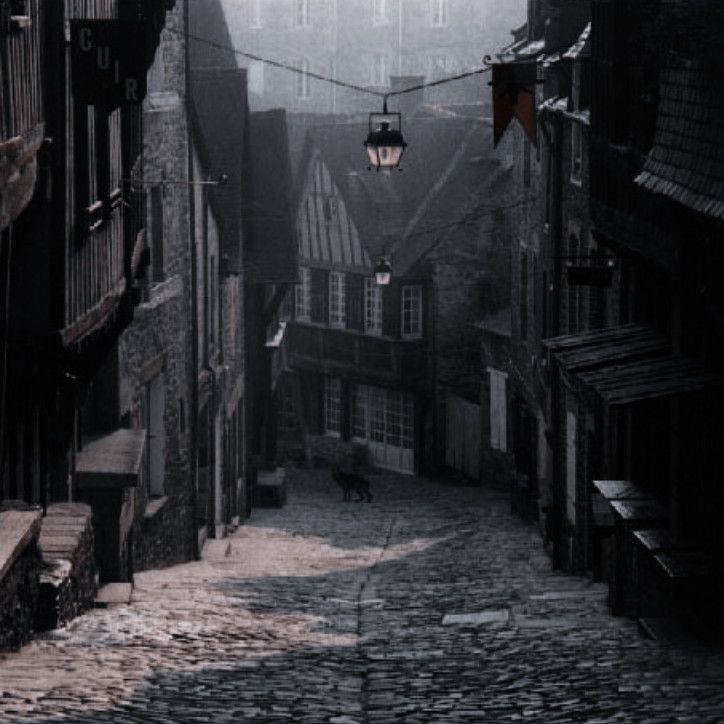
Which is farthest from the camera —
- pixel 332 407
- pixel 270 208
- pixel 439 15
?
pixel 439 15

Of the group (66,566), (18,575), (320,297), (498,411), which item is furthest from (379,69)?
(18,575)

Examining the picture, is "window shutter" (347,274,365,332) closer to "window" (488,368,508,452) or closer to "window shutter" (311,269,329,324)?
"window shutter" (311,269,329,324)

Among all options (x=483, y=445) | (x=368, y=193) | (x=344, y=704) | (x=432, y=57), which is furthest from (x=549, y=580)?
(x=432, y=57)

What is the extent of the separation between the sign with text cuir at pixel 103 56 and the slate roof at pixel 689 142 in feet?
13.4

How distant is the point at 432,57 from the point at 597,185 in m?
55.8

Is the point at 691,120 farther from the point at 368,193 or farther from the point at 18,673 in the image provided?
the point at 368,193

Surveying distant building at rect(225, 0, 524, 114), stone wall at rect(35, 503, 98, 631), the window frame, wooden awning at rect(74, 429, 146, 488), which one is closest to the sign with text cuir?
stone wall at rect(35, 503, 98, 631)

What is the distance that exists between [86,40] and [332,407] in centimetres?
2904

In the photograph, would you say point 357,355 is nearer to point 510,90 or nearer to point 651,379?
point 510,90

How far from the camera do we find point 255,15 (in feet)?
250

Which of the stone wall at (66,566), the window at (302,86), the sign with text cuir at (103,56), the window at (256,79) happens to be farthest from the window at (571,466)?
the window at (256,79)

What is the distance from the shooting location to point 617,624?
16016mm

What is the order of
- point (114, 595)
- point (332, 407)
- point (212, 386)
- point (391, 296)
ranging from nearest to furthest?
point (114, 595), point (212, 386), point (391, 296), point (332, 407)

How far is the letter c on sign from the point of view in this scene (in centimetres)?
1368
